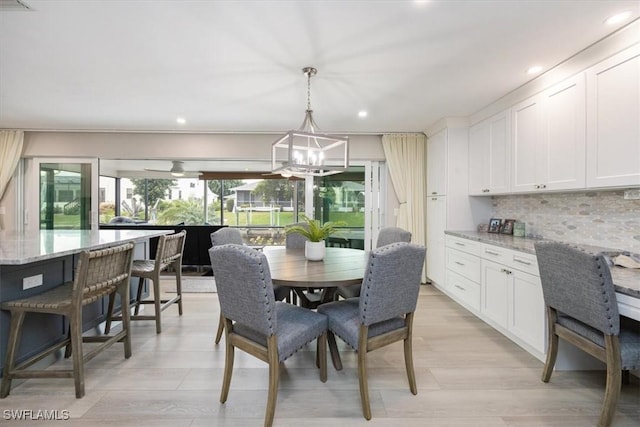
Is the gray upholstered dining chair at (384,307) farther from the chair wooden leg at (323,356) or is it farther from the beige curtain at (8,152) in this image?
the beige curtain at (8,152)

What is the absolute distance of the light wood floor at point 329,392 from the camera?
1.69 meters

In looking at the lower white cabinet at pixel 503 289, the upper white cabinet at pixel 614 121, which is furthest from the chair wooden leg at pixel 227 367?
the upper white cabinet at pixel 614 121

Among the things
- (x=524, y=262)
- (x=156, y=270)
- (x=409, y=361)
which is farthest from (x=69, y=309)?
(x=524, y=262)

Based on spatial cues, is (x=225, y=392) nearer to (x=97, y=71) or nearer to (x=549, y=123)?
(x=97, y=71)

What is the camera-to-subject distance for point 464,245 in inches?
134

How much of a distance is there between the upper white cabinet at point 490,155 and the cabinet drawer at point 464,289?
3.44ft

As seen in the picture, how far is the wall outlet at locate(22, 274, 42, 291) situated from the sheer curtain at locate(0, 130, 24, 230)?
367cm

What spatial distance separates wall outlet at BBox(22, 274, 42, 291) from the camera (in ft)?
6.46

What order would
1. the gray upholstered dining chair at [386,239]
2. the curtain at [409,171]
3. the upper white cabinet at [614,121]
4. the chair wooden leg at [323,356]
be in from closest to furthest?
1. the upper white cabinet at [614,121]
2. the chair wooden leg at [323,356]
3. the gray upholstered dining chair at [386,239]
4. the curtain at [409,171]

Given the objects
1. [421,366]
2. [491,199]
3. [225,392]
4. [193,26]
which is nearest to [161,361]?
[225,392]

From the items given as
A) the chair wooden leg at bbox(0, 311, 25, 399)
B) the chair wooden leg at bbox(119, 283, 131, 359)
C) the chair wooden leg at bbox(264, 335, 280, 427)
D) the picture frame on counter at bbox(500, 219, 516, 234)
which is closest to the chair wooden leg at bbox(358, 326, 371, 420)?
the chair wooden leg at bbox(264, 335, 280, 427)

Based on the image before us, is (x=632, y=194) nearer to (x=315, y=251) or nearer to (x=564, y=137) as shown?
(x=564, y=137)

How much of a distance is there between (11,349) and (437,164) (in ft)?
14.7

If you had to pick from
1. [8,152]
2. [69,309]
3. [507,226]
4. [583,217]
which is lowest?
[69,309]
